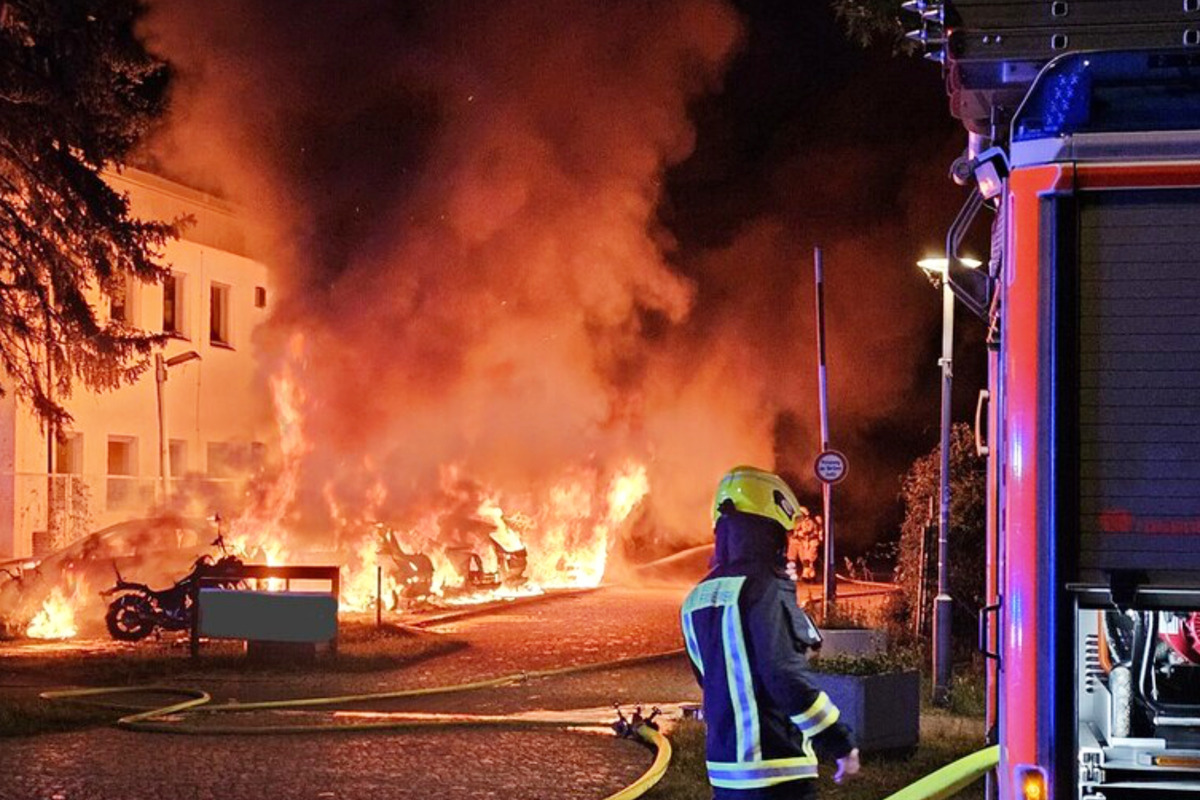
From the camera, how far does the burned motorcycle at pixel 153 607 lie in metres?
18.1

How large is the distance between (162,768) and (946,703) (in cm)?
651

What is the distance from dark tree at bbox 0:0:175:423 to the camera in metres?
20.9

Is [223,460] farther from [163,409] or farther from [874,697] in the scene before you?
[874,697]

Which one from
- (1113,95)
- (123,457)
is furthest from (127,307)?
(1113,95)

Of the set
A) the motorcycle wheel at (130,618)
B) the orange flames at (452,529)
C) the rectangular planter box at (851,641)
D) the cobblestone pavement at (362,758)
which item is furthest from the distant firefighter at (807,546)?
the rectangular planter box at (851,641)

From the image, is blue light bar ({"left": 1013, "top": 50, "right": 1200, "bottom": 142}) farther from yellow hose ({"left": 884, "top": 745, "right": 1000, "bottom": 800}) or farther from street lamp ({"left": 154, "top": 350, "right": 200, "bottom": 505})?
street lamp ({"left": 154, "top": 350, "right": 200, "bottom": 505})

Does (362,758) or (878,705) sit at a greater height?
(878,705)

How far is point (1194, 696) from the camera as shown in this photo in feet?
15.5

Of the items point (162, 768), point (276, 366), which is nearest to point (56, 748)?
point (162, 768)

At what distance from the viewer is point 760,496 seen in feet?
17.1

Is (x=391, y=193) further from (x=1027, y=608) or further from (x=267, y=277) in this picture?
(x=1027, y=608)

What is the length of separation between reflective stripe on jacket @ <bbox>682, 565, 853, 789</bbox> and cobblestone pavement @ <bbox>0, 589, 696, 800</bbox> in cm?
445

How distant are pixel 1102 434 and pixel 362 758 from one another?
7.29 meters

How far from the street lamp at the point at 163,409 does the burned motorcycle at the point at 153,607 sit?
42.3 ft
